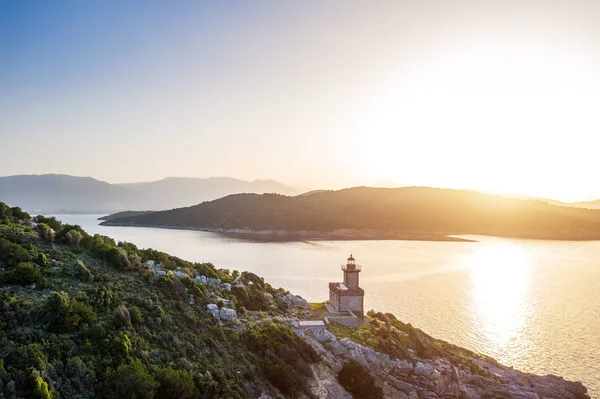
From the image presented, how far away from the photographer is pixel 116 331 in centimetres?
1973

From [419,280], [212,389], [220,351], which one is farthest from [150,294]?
[419,280]

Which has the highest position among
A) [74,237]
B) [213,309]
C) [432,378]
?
[74,237]

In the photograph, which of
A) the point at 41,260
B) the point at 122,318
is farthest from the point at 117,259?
the point at 122,318

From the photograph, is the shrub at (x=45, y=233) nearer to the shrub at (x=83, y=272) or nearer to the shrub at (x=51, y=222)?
the shrub at (x=51, y=222)

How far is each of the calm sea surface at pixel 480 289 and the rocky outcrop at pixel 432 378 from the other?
552 centimetres

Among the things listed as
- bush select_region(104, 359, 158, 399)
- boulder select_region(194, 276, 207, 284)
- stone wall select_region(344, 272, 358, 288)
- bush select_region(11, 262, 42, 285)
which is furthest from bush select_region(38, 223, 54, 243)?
stone wall select_region(344, 272, 358, 288)

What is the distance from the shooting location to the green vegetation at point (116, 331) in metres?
16.5

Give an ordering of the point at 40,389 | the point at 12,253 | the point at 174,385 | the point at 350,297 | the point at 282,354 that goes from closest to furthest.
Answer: the point at 40,389 < the point at 174,385 < the point at 12,253 < the point at 282,354 < the point at 350,297

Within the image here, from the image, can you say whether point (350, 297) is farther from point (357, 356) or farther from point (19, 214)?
point (19, 214)

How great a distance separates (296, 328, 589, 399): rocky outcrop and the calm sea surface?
18.1ft

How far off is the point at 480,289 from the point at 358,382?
181 feet

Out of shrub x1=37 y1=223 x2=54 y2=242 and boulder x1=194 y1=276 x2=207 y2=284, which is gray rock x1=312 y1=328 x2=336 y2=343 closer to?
boulder x1=194 y1=276 x2=207 y2=284

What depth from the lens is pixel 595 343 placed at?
4478cm

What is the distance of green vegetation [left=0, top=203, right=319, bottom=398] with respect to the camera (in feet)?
54.0
